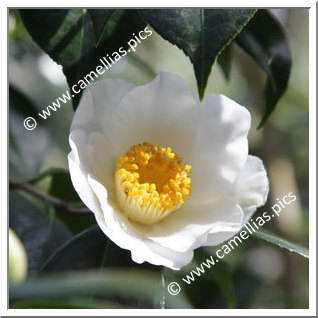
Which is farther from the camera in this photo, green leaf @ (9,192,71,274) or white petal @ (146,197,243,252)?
green leaf @ (9,192,71,274)

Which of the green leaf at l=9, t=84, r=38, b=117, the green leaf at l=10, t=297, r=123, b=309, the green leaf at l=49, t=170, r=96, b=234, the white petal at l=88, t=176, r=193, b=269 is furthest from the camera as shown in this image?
the green leaf at l=9, t=84, r=38, b=117

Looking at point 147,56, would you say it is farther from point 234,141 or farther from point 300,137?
point 300,137

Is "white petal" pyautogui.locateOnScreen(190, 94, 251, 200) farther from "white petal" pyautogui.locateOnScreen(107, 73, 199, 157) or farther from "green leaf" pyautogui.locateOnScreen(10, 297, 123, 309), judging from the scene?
"green leaf" pyautogui.locateOnScreen(10, 297, 123, 309)

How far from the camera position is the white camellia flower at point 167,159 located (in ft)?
2.38

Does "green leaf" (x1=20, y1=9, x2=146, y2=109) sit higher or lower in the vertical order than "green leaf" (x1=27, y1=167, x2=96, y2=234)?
higher

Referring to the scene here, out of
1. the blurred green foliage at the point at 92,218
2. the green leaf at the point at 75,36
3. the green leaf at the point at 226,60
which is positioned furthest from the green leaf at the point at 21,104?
the green leaf at the point at 226,60

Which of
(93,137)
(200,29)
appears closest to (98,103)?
(93,137)

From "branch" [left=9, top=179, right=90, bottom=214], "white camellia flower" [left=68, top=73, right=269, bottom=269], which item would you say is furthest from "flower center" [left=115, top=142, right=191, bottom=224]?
"branch" [left=9, top=179, right=90, bottom=214]

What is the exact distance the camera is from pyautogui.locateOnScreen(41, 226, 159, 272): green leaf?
0.74 meters

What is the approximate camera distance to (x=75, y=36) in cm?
78

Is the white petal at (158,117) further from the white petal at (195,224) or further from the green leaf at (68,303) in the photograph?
the green leaf at (68,303)

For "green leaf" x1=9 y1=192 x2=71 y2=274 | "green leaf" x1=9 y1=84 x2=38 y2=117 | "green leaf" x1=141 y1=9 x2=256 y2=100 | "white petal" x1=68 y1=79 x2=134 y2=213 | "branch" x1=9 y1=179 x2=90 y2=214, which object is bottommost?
"green leaf" x1=9 y1=192 x2=71 y2=274

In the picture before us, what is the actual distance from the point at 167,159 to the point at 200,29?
0.58 feet

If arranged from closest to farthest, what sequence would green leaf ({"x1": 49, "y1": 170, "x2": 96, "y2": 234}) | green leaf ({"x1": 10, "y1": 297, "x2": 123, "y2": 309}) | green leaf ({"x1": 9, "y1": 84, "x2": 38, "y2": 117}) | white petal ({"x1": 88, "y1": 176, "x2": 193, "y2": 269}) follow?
green leaf ({"x1": 10, "y1": 297, "x2": 123, "y2": 309})
white petal ({"x1": 88, "y1": 176, "x2": 193, "y2": 269})
green leaf ({"x1": 49, "y1": 170, "x2": 96, "y2": 234})
green leaf ({"x1": 9, "y1": 84, "x2": 38, "y2": 117})
